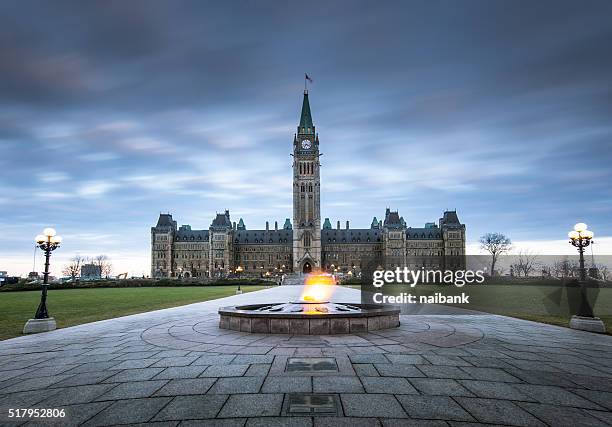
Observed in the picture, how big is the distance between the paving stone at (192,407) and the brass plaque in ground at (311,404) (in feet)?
3.46

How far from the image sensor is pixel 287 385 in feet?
19.9

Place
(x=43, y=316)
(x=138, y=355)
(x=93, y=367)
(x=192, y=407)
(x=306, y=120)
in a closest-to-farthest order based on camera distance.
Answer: (x=192, y=407) < (x=93, y=367) < (x=138, y=355) < (x=43, y=316) < (x=306, y=120)

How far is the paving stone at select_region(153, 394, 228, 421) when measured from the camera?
192 inches

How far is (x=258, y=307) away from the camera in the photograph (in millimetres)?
16109

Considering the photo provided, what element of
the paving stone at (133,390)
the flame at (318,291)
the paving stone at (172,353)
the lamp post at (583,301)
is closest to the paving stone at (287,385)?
the paving stone at (133,390)

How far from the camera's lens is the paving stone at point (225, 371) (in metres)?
6.76

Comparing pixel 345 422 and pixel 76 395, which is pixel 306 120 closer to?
pixel 76 395

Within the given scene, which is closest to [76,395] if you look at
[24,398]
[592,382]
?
[24,398]

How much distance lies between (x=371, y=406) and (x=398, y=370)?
6.75ft

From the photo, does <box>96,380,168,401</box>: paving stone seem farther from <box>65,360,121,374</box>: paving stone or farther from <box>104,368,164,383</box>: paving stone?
<box>65,360,121,374</box>: paving stone

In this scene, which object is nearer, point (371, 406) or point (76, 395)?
point (371, 406)

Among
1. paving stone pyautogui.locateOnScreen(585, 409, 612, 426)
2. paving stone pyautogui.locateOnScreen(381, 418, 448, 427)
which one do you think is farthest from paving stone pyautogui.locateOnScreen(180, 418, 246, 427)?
paving stone pyautogui.locateOnScreen(585, 409, 612, 426)

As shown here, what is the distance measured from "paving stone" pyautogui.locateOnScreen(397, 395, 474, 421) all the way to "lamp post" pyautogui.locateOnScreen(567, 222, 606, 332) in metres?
10.9

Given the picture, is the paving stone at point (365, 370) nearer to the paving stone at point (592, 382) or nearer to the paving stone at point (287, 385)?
the paving stone at point (287, 385)
